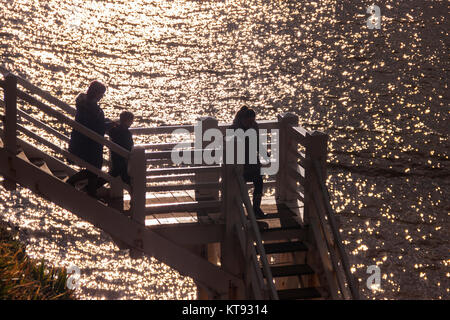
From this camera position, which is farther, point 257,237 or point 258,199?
point 258,199

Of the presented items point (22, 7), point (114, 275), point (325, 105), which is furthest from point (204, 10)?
point (114, 275)

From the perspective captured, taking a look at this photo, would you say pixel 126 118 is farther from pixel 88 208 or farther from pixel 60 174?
pixel 60 174

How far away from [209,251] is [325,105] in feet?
110

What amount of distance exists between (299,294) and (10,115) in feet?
20.1

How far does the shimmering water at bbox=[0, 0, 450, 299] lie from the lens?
3506cm

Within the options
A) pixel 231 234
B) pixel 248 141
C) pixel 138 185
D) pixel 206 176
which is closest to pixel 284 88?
pixel 206 176

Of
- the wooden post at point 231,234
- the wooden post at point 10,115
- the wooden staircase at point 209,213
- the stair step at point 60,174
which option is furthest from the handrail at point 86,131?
the wooden post at point 231,234

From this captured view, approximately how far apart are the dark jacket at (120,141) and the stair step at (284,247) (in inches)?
121

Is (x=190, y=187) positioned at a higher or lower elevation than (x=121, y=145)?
lower

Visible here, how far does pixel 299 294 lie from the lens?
1544cm

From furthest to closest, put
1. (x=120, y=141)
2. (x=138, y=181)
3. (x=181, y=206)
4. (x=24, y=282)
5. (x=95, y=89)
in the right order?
(x=24, y=282), (x=181, y=206), (x=120, y=141), (x=95, y=89), (x=138, y=181)

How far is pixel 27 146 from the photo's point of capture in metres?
16.1

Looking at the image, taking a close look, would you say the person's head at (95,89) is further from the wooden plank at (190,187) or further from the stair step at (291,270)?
the stair step at (291,270)

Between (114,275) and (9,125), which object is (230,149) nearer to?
(9,125)
